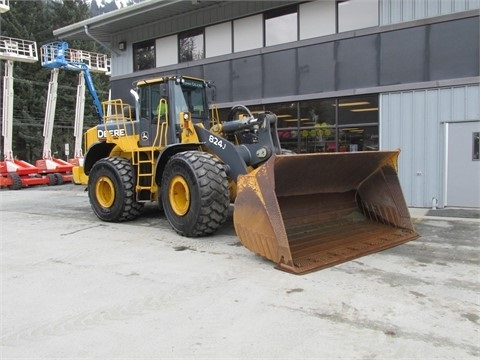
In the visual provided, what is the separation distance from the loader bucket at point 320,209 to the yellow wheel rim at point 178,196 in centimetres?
178

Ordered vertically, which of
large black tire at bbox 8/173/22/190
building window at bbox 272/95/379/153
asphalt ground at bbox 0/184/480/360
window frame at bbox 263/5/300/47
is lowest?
asphalt ground at bbox 0/184/480/360

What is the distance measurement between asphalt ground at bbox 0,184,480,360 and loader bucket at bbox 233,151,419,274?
25 centimetres

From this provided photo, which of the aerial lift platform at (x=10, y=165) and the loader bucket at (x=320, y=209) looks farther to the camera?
the aerial lift platform at (x=10, y=165)

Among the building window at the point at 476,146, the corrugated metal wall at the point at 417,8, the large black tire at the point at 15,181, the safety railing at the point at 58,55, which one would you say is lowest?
the large black tire at the point at 15,181

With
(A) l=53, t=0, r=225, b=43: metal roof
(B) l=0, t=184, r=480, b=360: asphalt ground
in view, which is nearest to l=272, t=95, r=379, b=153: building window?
(A) l=53, t=0, r=225, b=43: metal roof

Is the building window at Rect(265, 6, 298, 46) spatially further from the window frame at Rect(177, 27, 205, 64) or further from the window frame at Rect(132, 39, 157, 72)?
the window frame at Rect(132, 39, 157, 72)

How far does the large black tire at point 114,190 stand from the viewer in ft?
27.2

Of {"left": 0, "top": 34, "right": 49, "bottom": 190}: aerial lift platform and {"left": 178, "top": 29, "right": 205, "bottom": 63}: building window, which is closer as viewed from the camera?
{"left": 178, "top": 29, "right": 205, "bottom": 63}: building window

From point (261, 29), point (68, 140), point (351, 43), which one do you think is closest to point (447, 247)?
point (351, 43)

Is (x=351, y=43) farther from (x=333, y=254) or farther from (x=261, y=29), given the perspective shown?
(x=333, y=254)

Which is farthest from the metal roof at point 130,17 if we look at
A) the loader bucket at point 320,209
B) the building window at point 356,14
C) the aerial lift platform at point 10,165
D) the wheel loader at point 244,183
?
the loader bucket at point 320,209

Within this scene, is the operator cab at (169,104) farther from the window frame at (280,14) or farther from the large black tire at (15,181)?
the large black tire at (15,181)

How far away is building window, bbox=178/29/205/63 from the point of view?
544 inches

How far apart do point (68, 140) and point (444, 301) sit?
4435 cm
